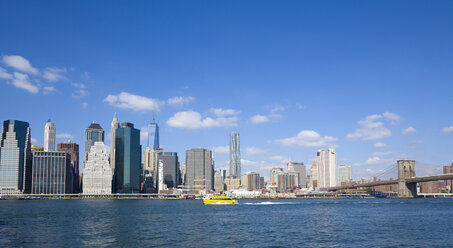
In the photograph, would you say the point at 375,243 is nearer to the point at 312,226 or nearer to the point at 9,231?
the point at 312,226

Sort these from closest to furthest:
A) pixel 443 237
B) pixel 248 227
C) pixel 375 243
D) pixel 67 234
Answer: pixel 375 243 → pixel 443 237 → pixel 67 234 → pixel 248 227

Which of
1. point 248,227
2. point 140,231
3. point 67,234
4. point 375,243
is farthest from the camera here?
point 248,227

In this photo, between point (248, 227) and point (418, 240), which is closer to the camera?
point (418, 240)

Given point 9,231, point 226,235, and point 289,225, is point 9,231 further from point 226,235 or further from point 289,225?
point 289,225

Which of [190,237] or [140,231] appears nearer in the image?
[190,237]

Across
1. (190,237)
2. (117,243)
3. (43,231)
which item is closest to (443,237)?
(190,237)

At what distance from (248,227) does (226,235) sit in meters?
10.2

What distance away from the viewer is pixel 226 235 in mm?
55125

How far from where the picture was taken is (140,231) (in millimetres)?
59438

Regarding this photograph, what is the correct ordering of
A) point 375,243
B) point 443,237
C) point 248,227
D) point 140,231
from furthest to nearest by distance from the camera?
point 248,227, point 140,231, point 443,237, point 375,243

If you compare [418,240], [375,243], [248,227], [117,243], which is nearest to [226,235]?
[248,227]

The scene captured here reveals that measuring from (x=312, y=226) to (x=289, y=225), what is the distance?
3.89 meters

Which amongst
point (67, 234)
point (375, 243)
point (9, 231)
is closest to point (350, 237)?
point (375, 243)

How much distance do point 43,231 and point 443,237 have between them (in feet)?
175
